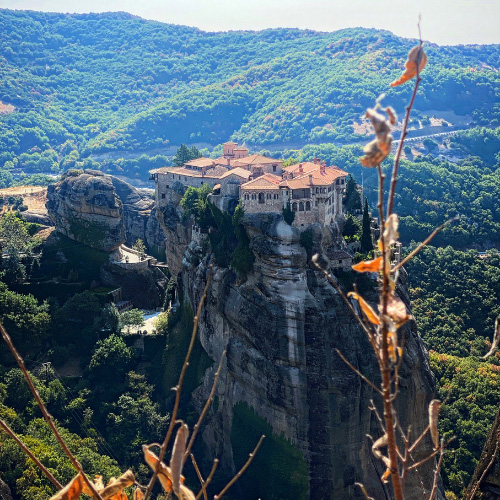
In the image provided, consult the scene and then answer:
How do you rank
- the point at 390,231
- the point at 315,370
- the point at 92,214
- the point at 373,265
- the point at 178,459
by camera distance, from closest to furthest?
1. the point at 390,231
2. the point at 373,265
3. the point at 178,459
4. the point at 315,370
5. the point at 92,214

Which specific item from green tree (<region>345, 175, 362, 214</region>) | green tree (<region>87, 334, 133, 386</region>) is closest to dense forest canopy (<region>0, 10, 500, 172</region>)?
green tree (<region>345, 175, 362, 214</region>)

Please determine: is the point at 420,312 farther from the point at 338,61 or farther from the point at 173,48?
the point at 173,48

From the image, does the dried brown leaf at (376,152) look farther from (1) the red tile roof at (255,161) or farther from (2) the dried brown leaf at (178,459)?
(1) the red tile roof at (255,161)

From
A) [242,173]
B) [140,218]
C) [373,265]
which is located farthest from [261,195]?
[140,218]

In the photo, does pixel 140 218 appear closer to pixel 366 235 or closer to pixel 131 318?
pixel 131 318

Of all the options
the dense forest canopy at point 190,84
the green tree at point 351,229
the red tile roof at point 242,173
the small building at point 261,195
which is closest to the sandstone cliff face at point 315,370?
the small building at point 261,195

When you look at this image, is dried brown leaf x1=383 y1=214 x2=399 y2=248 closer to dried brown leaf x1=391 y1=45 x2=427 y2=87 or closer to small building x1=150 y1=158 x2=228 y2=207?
dried brown leaf x1=391 y1=45 x2=427 y2=87
